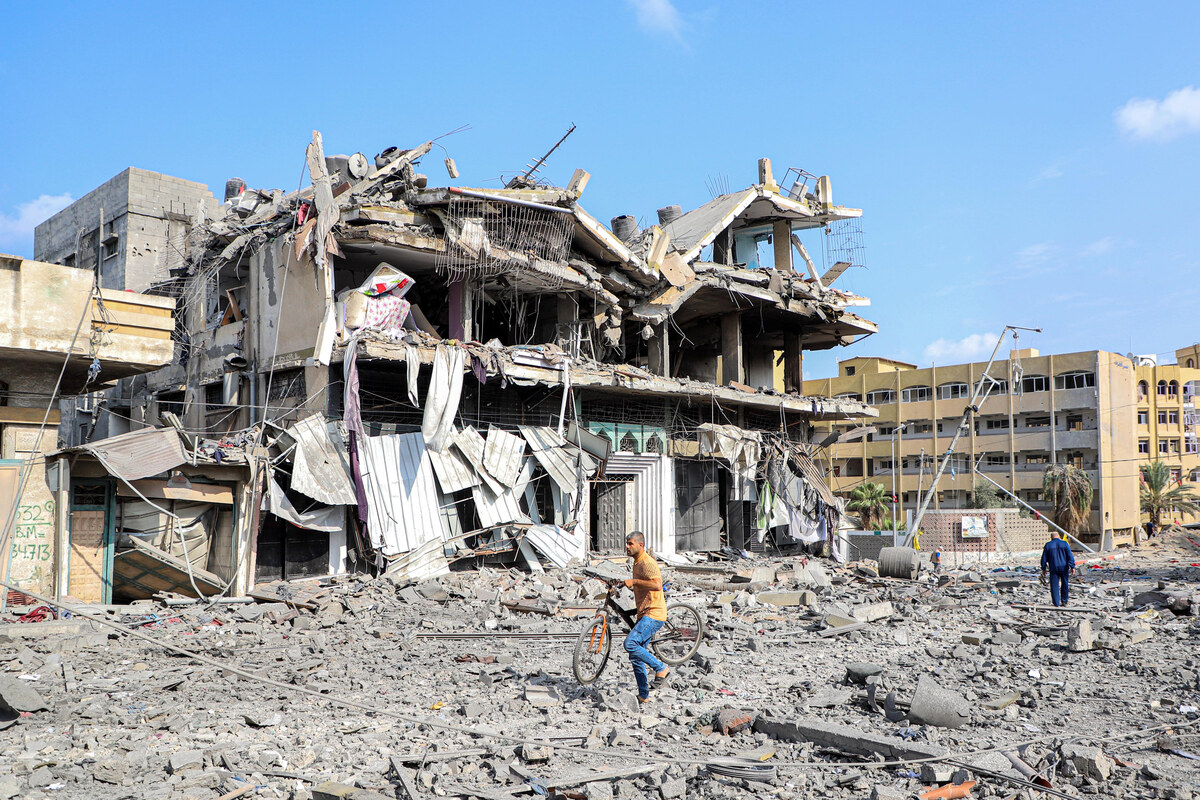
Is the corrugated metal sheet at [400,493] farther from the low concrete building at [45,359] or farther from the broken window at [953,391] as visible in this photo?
the broken window at [953,391]

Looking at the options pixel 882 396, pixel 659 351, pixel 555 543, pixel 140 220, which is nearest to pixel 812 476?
pixel 659 351

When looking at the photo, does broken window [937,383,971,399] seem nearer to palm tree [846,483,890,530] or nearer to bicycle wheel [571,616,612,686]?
palm tree [846,483,890,530]

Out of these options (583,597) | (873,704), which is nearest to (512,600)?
(583,597)

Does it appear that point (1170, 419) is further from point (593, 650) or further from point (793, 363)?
point (593, 650)

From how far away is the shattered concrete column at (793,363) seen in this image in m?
30.2

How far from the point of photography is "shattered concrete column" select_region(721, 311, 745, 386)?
2708 centimetres

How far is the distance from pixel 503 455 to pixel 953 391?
152 ft

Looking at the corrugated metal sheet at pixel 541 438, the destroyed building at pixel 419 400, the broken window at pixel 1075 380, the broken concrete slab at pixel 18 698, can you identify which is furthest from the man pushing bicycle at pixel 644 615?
the broken window at pixel 1075 380

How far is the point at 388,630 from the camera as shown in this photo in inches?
473

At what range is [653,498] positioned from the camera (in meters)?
23.0

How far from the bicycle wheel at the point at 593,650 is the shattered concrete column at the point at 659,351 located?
16.2m

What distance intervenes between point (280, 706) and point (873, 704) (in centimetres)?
515

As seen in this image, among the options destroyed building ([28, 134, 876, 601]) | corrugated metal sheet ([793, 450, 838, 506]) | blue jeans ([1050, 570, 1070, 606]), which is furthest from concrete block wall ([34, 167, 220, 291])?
blue jeans ([1050, 570, 1070, 606])

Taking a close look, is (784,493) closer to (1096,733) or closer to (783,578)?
(783,578)
